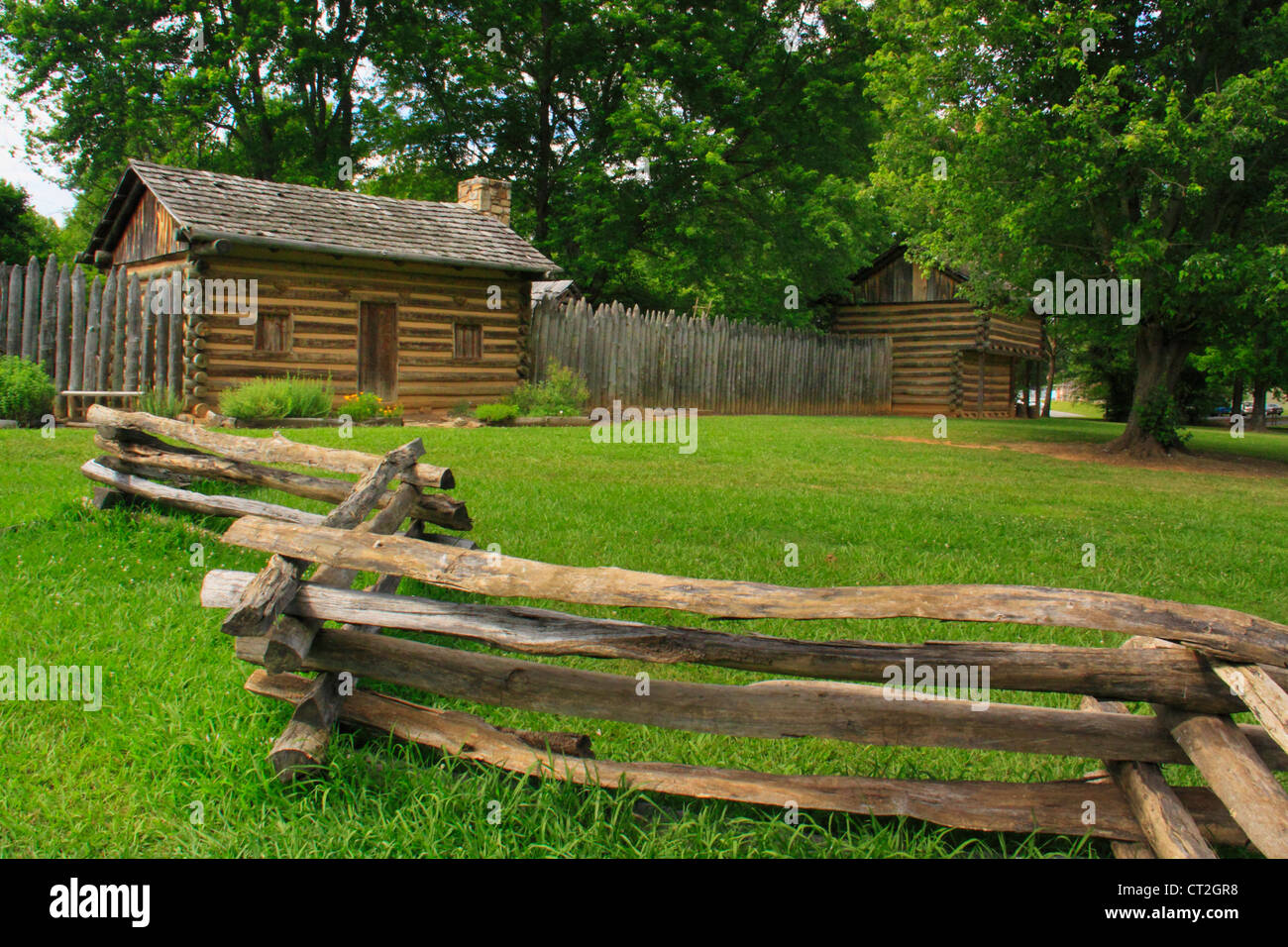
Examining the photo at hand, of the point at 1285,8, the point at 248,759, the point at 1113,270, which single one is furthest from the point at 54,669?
the point at 1285,8

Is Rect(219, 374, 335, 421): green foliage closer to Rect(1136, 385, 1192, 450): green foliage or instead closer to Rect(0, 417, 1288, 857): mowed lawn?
Rect(0, 417, 1288, 857): mowed lawn

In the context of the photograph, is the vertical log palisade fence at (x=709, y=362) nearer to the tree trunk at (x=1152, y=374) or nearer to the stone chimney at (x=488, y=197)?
the stone chimney at (x=488, y=197)

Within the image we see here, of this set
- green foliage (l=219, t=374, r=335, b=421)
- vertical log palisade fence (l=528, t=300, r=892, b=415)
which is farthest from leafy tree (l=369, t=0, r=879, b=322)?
green foliage (l=219, t=374, r=335, b=421)

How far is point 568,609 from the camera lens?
18.9 ft

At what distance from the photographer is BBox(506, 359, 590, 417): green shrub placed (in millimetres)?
19031

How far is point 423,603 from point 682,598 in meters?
1.04

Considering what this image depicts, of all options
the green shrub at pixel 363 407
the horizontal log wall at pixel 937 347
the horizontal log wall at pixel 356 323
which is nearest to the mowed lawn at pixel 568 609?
the green shrub at pixel 363 407

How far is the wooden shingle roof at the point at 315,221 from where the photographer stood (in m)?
16.5

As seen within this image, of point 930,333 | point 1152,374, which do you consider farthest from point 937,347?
point 1152,374

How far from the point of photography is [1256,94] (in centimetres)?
1316

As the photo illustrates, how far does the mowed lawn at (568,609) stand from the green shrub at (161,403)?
2593 mm

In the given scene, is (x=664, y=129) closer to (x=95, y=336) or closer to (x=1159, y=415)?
(x=1159, y=415)

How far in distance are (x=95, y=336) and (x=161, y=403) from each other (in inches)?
76.8

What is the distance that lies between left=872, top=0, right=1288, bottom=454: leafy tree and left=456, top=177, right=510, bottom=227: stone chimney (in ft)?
32.4
